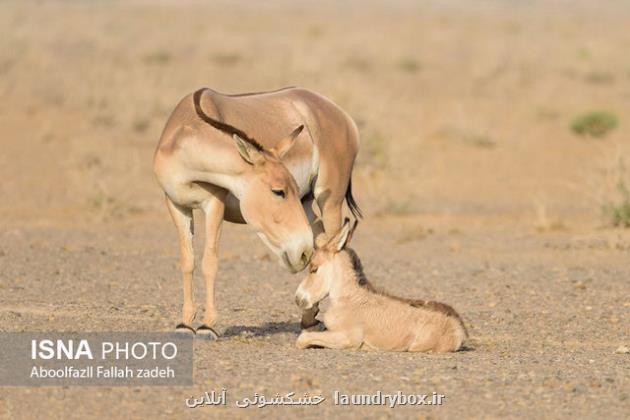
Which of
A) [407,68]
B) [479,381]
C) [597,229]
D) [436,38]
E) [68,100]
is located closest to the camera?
[479,381]

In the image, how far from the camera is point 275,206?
877 cm

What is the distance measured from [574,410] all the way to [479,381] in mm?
707

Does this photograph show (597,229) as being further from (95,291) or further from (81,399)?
(81,399)

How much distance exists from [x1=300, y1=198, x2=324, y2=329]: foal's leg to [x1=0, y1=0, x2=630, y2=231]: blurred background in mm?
7348

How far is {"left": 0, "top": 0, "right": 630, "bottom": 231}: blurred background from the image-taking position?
Answer: 19.1 meters

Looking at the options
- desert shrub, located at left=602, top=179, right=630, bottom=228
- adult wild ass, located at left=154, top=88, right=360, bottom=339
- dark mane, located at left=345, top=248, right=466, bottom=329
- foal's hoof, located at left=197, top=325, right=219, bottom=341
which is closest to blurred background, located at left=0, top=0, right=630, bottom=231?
desert shrub, located at left=602, top=179, right=630, bottom=228

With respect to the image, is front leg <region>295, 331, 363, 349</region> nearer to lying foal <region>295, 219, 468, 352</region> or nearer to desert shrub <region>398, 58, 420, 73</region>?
lying foal <region>295, 219, 468, 352</region>

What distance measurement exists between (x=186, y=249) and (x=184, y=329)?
0.57 m

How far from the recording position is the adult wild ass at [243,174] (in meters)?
8.77

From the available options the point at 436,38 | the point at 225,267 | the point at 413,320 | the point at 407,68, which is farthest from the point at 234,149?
the point at 436,38

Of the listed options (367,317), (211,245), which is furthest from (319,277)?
(211,245)

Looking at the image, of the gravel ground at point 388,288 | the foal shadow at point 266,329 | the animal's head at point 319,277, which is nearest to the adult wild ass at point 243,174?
the animal's head at point 319,277

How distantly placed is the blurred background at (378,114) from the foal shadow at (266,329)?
7402mm

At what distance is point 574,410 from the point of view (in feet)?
24.2
